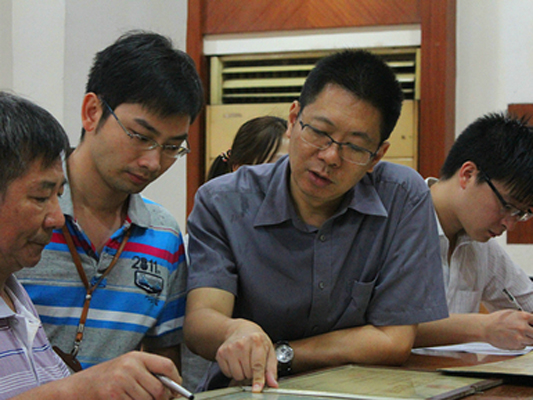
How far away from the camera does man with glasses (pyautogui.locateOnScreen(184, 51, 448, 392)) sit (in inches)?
60.5

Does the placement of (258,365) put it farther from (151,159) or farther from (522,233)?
(522,233)

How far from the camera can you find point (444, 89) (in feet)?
11.4

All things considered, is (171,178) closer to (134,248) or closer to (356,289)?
(134,248)

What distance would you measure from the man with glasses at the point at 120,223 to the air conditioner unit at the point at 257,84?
82.9 inches

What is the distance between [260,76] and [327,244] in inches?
95.5

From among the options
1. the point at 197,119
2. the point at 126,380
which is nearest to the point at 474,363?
the point at 126,380

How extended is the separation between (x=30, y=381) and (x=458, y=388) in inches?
30.3

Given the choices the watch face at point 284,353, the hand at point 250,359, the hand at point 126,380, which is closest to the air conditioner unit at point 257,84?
the watch face at point 284,353

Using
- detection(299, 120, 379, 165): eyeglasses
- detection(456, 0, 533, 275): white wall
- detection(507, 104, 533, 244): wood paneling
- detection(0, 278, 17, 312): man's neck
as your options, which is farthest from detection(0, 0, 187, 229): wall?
detection(507, 104, 533, 244): wood paneling

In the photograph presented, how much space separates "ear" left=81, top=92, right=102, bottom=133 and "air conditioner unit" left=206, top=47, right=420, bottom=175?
2147 mm

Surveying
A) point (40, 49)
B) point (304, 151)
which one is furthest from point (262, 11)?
point (304, 151)

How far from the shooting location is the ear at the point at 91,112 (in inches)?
62.7

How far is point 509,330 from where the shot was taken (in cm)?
187

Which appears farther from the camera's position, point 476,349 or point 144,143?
point 476,349
